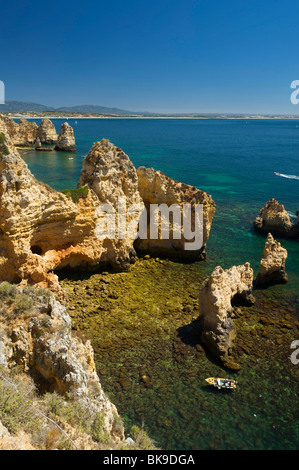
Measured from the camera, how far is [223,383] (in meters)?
15.0

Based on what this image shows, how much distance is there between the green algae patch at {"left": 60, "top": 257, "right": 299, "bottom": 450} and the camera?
43.3ft

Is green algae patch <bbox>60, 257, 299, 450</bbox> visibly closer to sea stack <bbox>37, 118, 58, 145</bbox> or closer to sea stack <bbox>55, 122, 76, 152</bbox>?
sea stack <bbox>55, 122, 76, 152</bbox>

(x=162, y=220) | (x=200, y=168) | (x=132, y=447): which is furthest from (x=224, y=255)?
(x=200, y=168)

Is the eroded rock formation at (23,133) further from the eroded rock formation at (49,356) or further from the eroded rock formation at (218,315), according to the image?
the eroded rock formation at (49,356)

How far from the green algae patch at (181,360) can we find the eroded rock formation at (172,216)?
3255 millimetres

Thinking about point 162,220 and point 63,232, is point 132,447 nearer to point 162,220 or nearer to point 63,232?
point 63,232

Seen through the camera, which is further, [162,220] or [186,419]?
[162,220]

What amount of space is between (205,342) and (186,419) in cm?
478

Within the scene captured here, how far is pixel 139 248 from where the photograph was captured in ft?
89.6

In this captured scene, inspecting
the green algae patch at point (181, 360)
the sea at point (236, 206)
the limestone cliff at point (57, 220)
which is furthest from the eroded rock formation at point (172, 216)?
the green algae patch at point (181, 360)

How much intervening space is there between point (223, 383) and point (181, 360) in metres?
2.41

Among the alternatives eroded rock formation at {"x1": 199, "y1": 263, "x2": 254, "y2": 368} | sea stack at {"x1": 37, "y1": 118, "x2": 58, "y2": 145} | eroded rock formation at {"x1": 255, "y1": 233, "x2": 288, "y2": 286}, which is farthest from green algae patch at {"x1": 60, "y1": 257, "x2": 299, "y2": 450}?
sea stack at {"x1": 37, "y1": 118, "x2": 58, "y2": 145}

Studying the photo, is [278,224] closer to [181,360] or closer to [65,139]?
[181,360]

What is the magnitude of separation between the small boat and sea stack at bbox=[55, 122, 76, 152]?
261 ft
